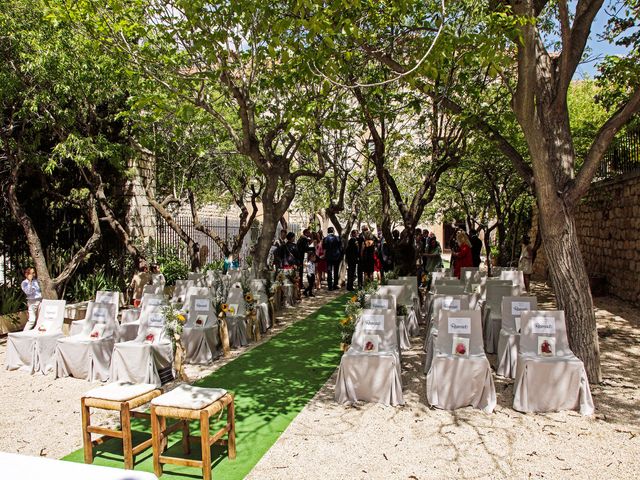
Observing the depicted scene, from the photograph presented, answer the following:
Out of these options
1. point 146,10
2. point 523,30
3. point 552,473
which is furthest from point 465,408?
point 146,10

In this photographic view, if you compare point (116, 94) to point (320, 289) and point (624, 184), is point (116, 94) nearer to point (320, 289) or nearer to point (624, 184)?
point (320, 289)

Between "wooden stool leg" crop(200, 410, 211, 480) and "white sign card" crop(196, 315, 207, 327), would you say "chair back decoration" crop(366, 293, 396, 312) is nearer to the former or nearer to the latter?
"white sign card" crop(196, 315, 207, 327)

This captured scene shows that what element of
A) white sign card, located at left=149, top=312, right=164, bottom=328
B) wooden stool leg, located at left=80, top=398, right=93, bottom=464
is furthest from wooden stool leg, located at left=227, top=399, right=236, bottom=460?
white sign card, located at left=149, top=312, right=164, bottom=328

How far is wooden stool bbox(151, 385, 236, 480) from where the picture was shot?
13.5ft

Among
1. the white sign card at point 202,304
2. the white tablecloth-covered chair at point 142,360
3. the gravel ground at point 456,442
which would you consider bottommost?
the gravel ground at point 456,442

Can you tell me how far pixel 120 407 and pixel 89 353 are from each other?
3.01 metres

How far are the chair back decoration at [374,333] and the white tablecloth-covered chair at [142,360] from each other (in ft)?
8.42

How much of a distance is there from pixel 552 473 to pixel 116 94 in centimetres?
1038

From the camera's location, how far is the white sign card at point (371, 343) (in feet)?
20.2

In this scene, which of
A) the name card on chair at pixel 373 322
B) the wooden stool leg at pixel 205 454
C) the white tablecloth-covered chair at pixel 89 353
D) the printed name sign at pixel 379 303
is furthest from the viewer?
the printed name sign at pixel 379 303

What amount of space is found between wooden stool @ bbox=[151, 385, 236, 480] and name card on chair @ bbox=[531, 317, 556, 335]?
360cm

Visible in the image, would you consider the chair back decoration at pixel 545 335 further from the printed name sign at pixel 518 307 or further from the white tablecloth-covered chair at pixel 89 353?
the white tablecloth-covered chair at pixel 89 353

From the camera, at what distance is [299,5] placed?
19.0 ft

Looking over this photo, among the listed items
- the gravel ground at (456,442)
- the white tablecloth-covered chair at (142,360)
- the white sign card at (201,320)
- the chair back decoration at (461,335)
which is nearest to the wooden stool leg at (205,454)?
the gravel ground at (456,442)
